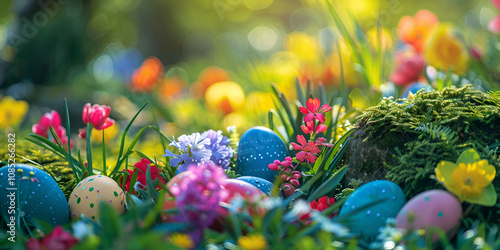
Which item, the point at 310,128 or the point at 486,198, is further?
the point at 310,128

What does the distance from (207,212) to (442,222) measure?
0.46 m

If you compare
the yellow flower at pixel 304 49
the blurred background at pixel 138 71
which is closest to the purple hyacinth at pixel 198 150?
the blurred background at pixel 138 71

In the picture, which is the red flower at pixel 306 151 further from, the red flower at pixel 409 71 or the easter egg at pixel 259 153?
the red flower at pixel 409 71

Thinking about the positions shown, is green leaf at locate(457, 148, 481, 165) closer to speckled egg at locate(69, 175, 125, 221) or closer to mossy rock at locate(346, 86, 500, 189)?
mossy rock at locate(346, 86, 500, 189)

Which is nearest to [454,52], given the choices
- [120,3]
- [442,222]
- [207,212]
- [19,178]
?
[442,222]

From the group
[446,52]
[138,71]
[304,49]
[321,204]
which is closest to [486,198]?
A: [321,204]

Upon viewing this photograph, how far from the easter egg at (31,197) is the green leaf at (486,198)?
3.01ft

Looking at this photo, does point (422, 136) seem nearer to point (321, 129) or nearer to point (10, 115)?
point (321, 129)

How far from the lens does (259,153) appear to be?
4.25ft

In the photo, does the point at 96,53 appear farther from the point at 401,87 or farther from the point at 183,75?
the point at 401,87

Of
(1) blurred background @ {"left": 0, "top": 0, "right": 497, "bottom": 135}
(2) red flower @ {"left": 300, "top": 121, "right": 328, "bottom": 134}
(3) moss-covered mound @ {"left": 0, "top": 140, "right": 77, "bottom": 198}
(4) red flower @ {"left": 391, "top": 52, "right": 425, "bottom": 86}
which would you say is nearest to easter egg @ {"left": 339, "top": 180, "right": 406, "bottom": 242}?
(2) red flower @ {"left": 300, "top": 121, "right": 328, "bottom": 134}

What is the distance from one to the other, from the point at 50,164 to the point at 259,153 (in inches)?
27.1

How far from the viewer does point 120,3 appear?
5.61 meters

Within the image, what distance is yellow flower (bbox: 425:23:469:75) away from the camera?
82.7 inches
